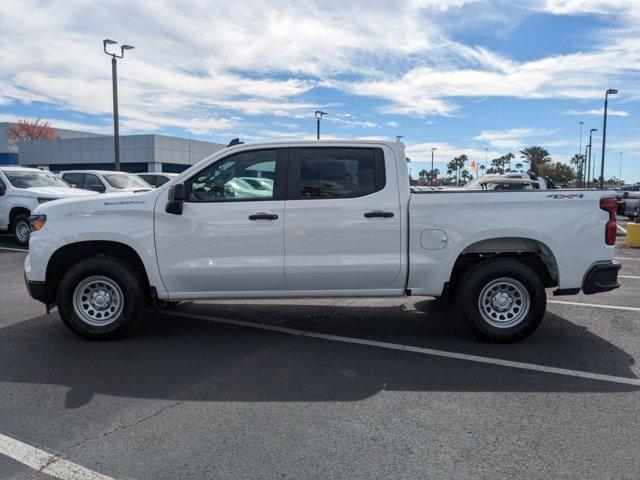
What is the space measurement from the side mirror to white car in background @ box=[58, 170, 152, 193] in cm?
1011

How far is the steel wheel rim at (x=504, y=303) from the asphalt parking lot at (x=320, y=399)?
277 mm

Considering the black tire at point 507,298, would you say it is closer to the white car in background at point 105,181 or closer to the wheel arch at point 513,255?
the wheel arch at point 513,255

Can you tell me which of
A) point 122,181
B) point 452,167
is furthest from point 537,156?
point 122,181

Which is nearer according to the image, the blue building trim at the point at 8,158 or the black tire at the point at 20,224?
the black tire at the point at 20,224

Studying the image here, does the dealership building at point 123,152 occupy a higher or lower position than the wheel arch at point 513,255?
higher

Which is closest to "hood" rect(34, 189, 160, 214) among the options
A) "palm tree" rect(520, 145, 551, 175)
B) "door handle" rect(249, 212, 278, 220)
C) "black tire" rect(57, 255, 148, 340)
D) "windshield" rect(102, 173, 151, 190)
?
"black tire" rect(57, 255, 148, 340)

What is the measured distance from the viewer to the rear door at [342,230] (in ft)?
17.7

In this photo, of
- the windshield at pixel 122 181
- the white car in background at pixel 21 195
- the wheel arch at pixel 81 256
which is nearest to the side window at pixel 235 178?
the wheel arch at pixel 81 256

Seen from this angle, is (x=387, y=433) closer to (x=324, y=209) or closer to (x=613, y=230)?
(x=324, y=209)

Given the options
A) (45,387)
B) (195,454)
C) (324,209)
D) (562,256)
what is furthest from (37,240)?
(562,256)

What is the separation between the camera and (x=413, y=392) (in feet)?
14.3

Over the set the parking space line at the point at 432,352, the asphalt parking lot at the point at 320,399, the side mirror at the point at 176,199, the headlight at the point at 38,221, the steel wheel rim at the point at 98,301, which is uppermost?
the side mirror at the point at 176,199

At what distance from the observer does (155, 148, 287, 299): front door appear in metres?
5.43

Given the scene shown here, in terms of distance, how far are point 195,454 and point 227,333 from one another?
2.68 metres
